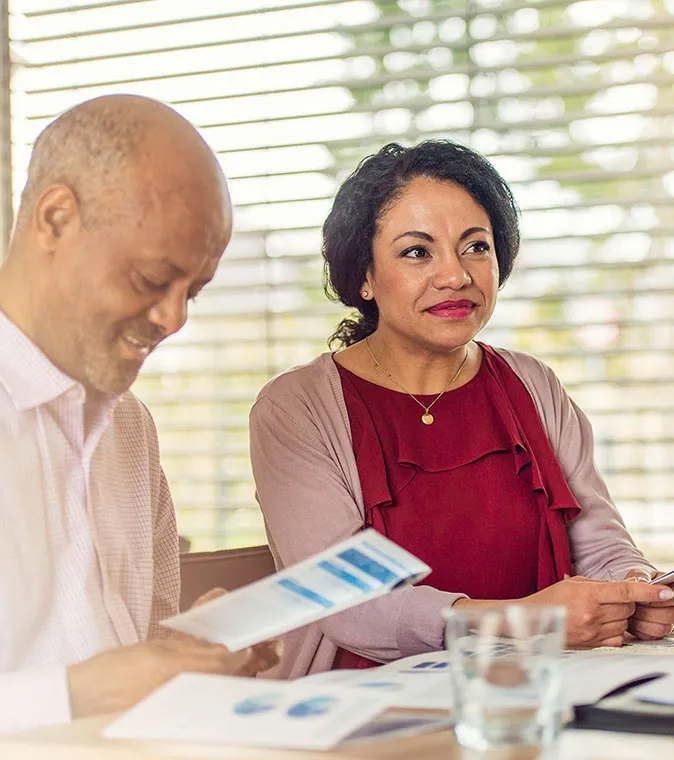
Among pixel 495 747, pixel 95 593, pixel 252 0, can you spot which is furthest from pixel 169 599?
pixel 252 0

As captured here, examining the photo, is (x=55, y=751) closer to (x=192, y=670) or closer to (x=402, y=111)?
(x=192, y=670)

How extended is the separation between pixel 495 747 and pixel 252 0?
8.91 ft

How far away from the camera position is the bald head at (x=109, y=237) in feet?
4.07

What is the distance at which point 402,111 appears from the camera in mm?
3057

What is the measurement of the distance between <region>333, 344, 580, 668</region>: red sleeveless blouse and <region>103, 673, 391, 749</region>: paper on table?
1.10 metres

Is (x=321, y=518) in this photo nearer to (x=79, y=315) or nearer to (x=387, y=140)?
(x=79, y=315)

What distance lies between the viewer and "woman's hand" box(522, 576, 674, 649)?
177 centimetres

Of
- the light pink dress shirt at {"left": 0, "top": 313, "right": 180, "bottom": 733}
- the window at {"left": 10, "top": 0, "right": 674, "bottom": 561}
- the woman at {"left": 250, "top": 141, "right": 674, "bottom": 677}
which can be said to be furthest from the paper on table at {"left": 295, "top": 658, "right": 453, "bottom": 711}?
the window at {"left": 10, "top": 0, "right": 674, "bottom": 561}

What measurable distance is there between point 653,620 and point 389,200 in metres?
1.02

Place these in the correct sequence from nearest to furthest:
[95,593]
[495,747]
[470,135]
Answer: [495,747], [95,593], [470,135]

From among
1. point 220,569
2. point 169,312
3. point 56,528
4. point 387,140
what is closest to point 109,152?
point 169,312

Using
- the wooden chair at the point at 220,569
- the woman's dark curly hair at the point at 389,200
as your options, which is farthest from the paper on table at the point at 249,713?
the woman's dark curly hair at the point at 389,200

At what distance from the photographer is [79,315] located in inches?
49.3

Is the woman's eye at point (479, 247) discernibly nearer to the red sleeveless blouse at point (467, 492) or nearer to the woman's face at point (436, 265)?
the woman's face at point (436, 265)
